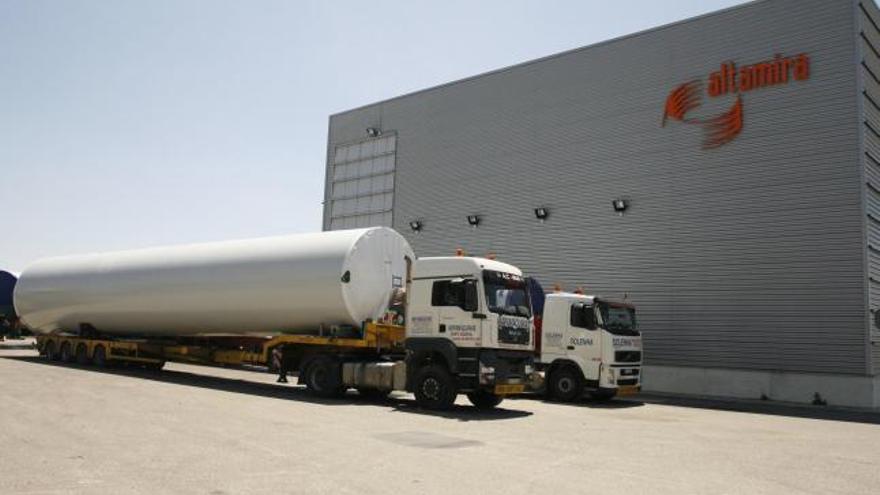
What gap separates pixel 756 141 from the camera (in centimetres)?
2191

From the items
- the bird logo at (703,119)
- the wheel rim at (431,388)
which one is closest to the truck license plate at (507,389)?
the wheel rim at (431,388)

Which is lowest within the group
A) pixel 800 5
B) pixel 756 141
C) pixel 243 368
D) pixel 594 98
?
pixel 243 368

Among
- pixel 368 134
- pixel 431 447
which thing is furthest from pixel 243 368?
pixel 431 447

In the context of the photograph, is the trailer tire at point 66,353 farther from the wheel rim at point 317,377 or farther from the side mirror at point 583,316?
the side mirror at point 583,316

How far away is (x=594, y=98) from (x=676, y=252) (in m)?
6.76

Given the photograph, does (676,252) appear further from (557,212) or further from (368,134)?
(368,134)

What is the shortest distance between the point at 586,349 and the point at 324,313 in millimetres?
6713

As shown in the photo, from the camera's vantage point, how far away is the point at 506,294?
48.0ft

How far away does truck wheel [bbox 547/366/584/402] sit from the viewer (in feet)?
59.4

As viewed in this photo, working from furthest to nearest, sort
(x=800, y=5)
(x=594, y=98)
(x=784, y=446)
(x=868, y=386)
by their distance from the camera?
(x=594, y=98) → (x=800, y=5) → (x=868, y=386) → (x=784, y=446)

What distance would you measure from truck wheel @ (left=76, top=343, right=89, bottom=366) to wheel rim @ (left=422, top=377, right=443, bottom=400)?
1503cm

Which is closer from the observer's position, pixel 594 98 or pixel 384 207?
pixel 594 98

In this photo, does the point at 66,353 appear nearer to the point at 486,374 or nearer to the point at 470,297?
the point at 470,297

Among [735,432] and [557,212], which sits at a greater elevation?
[557,212]
